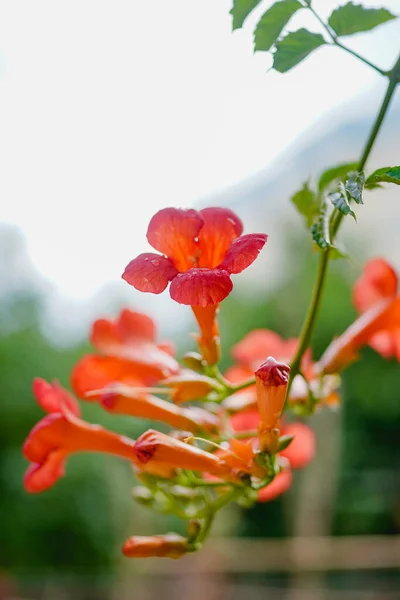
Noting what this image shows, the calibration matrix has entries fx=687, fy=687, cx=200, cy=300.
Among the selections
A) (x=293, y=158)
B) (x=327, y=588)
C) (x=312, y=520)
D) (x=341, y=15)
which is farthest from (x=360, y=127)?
(x=341, y=15)

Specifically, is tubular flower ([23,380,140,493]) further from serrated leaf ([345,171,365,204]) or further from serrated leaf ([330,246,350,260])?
serrated leaf ([345,171,365,204])

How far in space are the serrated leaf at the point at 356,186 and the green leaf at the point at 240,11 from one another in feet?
0.95

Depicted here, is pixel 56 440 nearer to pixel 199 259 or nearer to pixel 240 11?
pixel 199 259

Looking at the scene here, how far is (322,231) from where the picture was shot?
762mm

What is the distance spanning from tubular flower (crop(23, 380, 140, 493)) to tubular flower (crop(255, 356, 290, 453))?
9.7 inches

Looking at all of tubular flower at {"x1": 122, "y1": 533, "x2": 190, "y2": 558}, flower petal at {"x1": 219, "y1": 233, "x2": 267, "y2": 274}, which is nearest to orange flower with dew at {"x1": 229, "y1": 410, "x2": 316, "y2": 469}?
tubular flower at {"x1": 122, "y1": 533, "x2": 190, "y2": 558}

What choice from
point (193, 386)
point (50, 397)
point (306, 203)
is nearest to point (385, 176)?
point (306, 203)

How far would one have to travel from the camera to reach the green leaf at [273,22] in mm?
872

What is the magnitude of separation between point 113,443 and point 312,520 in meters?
5.90

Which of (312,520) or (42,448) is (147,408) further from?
(312,520)

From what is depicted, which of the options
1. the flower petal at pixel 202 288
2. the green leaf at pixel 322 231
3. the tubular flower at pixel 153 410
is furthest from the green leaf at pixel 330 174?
the tubular flower at pixel 153 410

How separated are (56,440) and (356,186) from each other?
1.98ft

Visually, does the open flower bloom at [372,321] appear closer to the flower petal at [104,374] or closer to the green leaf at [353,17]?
the flower petal at [104,374]

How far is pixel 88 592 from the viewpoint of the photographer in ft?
20.5
